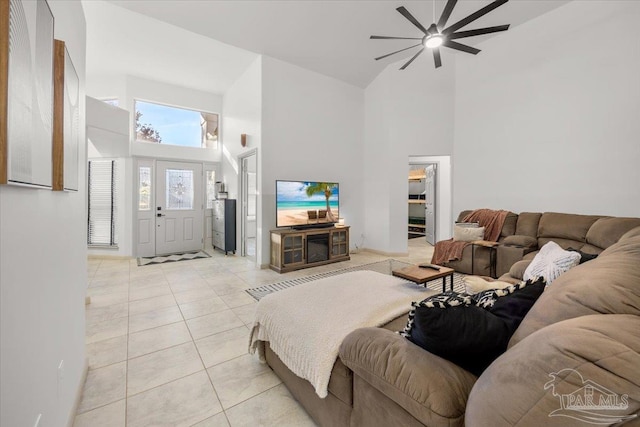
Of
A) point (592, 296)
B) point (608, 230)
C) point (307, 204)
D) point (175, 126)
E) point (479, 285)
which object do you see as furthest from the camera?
point (175, 126)

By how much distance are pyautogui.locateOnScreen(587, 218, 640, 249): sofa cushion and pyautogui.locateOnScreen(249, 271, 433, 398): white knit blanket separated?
9.18 ft

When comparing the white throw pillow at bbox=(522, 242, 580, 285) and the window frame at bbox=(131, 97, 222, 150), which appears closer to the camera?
the white throw pillow at bbox=(522, 242, 580, 285)

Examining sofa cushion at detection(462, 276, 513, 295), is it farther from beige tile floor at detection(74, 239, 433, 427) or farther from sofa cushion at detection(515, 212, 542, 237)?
sofa cushion at detection(515, 212, 542, 237)

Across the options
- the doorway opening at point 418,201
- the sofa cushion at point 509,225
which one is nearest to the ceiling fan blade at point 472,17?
the sofa cushion at point 509,225

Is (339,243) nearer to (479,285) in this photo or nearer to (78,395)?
(479,285)

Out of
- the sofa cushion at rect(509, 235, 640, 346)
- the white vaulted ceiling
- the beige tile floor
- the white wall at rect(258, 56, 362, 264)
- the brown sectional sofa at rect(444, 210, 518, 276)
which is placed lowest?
the beige tile floor

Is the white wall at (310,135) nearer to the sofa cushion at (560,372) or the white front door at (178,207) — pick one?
the white front door at (178,207)

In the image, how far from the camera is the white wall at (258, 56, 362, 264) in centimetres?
486

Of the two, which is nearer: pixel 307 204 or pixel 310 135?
pixel 307 204

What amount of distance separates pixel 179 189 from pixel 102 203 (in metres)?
1.44

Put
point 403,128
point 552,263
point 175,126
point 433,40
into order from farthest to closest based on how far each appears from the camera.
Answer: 1. point 175,126
2. point 403,128
3. point 433,40
4. point 552,263

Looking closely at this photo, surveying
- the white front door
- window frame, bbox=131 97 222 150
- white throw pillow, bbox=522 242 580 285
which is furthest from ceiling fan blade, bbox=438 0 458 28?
the white front door

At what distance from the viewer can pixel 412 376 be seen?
3.14 feet

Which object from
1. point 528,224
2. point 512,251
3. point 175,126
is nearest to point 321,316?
point 512,251
